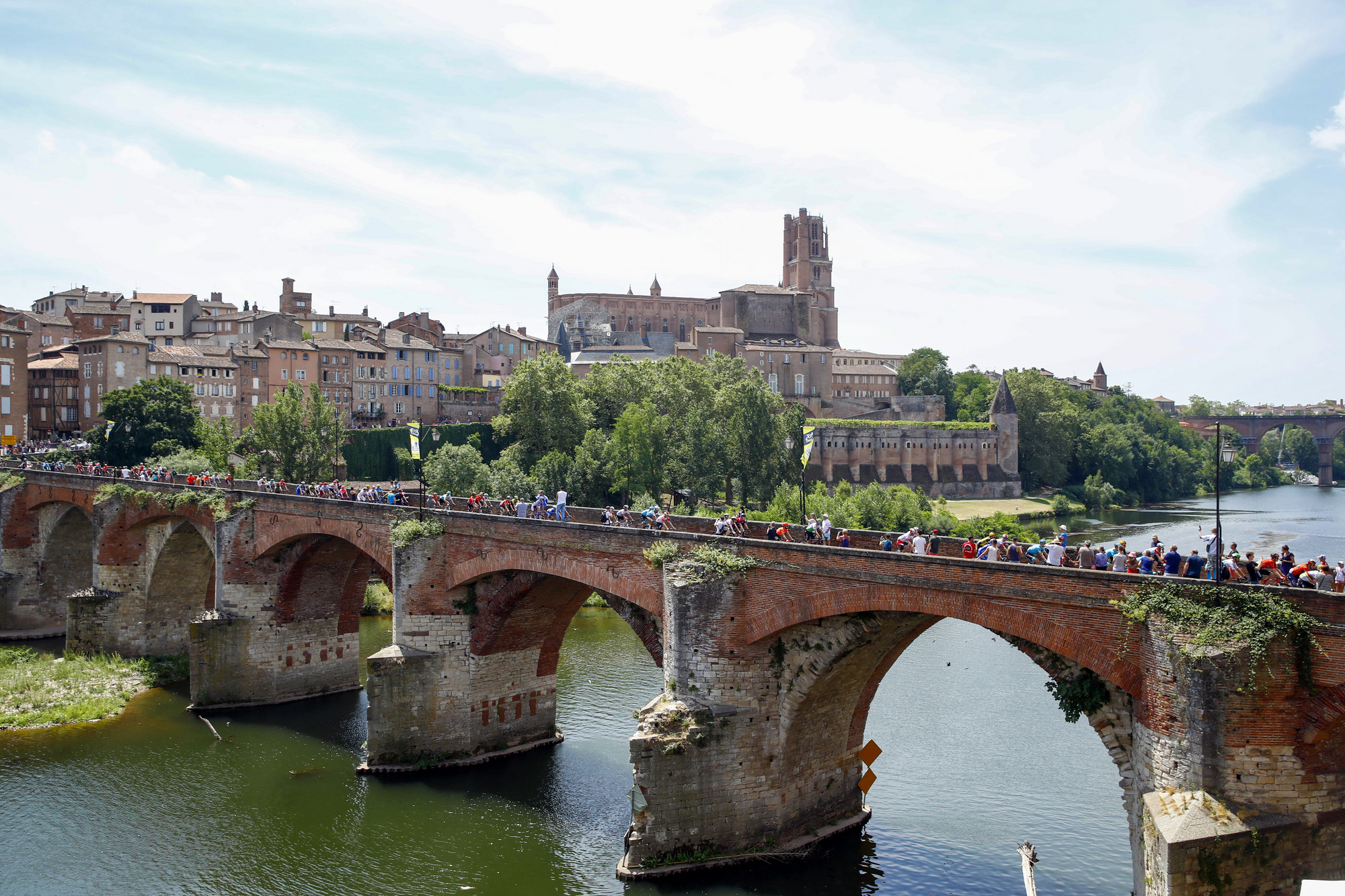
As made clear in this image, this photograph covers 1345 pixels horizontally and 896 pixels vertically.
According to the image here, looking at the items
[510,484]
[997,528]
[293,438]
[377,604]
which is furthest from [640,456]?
[293,438]

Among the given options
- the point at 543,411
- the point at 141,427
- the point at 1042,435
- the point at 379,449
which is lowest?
the point at 379,449

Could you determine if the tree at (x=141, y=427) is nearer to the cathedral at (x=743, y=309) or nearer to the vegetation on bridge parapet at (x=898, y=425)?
the vegetation on bridge parapet at (x=898, y=425)

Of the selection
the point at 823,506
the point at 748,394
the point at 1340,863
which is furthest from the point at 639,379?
the point at 1340,863

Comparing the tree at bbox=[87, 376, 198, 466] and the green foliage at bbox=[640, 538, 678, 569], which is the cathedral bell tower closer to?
the tree at bbox=[87, 376, 198, 466]

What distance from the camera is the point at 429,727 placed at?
30.2 meters

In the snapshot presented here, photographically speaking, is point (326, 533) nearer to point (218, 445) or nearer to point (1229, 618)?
point (1229, 618)

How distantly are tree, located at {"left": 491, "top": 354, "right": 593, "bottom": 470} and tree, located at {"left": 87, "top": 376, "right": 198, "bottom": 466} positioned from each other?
23.4m

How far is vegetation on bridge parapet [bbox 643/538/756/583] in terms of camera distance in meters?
22.8

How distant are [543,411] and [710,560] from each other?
51036 mm

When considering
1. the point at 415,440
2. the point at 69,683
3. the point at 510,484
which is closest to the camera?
the point at 415,440

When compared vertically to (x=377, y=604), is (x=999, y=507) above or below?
above

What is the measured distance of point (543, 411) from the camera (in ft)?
240

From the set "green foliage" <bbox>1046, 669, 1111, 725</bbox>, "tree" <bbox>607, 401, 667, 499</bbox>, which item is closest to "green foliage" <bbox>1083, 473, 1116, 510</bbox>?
"tree" <bbox>607, 401, 667, 499</bbox>

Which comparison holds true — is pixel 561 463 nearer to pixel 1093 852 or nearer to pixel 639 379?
pixel 639 379
